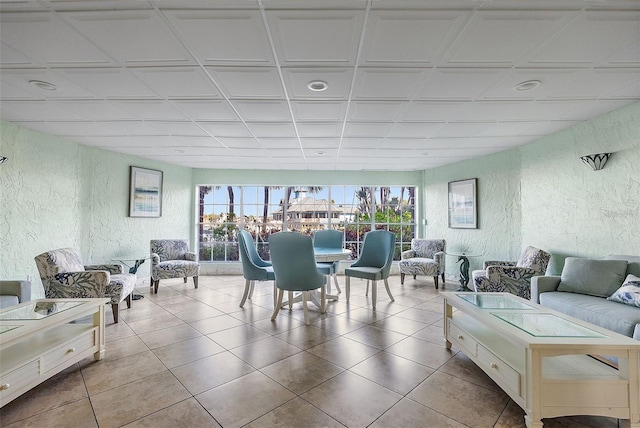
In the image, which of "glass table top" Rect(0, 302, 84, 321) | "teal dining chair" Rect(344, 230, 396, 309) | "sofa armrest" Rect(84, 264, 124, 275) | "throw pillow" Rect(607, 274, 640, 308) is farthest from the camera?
"teal dining chair" Rect(344, 230, 396, 309)

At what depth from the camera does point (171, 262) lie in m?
4.83

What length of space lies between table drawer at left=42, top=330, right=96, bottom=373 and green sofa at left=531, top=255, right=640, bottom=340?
153 inches

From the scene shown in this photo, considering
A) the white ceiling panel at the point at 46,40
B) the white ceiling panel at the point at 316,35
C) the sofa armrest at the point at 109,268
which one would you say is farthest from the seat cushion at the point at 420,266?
the white ceiling panel at the point at 46,40

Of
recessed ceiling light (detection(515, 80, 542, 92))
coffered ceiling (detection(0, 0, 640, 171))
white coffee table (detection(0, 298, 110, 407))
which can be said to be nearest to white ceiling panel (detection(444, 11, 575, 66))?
coffered ceiling (detection(0, 0, 640, 171))

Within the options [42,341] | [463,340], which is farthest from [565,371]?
[42,341]

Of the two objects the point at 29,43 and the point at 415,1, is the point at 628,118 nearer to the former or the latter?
the point at 415,1

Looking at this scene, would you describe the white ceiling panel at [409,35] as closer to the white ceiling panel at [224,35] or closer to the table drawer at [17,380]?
the white ceiling panel at [224,35]

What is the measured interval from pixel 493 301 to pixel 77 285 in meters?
4.09

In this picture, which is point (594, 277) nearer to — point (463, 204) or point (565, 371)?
point (565, 371)

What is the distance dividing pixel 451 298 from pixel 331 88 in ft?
6.74

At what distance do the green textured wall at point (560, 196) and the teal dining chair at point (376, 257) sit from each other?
1.97 m

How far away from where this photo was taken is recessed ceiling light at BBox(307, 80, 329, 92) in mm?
2352

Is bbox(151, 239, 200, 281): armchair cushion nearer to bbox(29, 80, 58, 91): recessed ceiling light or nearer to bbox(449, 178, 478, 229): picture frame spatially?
bbox(29, 80, 58, 91): recessed ceiling light

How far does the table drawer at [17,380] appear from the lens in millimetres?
1603
